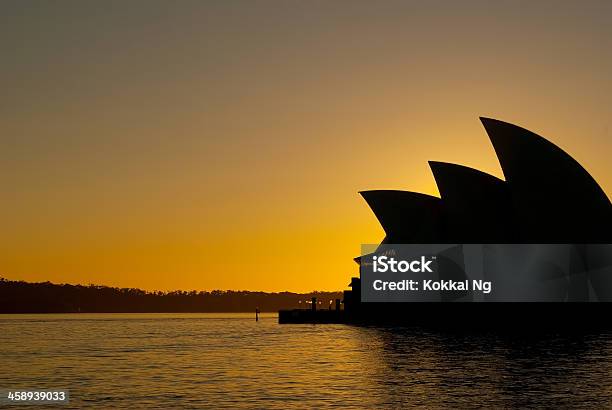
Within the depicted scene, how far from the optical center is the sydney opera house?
66.3m

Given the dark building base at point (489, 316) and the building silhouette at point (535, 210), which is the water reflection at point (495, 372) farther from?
the dark building base at point (489, 316)

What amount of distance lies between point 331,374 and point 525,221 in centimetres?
3499

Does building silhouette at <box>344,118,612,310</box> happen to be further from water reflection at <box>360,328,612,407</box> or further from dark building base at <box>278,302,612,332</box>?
water reflection at <box>360,328,612,407</box>

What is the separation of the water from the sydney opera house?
10223 millimetres

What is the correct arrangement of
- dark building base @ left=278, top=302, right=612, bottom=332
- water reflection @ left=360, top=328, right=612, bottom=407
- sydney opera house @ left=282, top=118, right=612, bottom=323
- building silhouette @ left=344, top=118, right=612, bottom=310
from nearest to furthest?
water reflection @ left=360, top=328, right=612, bottom=407 < building silhouette @ left=344, top=118, right=612, bottom=310 < sydney opera house @ left=282, top=118, right=612, bottom=323 < dark building base @ left=278, top=302, right=612, bottom=332

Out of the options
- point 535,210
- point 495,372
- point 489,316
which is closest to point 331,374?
point 495,372

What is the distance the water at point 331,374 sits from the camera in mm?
29266

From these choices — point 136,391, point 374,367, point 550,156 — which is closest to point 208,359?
point 374,367

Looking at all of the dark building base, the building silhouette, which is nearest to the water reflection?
the building silhouette

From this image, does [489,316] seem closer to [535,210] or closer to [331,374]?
[535,210]

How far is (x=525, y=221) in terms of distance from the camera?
6962cm

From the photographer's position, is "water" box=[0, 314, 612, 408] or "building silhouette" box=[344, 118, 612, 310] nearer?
"water" box=[0, 314, 612, 408]

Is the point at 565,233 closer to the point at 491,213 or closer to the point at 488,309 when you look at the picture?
the point at 491,213

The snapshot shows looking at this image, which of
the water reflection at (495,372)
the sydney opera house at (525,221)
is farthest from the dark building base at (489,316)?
the water reflection at (495,372)
